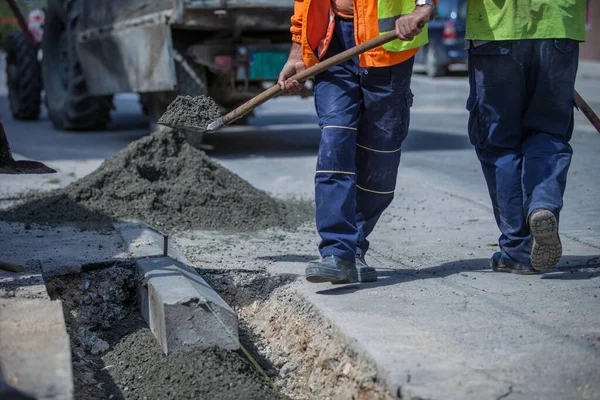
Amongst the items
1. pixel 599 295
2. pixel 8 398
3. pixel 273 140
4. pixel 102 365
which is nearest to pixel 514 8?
pixel 599 295

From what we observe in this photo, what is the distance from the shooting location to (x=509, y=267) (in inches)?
174

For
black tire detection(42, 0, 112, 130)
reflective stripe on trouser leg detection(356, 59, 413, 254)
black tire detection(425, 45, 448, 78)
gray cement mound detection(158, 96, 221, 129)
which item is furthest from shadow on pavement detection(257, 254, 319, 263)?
A: black tire detection(425, 45, 448, 78)

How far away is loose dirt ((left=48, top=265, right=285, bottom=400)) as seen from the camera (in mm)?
3510

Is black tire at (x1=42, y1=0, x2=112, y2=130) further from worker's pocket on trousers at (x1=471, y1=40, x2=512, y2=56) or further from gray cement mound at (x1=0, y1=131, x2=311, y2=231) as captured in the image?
worker's pocket on trousers at (x1=471, y1=40, x2=512, y2=56)

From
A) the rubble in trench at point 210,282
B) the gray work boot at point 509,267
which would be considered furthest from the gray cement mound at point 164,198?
the gray work boot at point 509,267

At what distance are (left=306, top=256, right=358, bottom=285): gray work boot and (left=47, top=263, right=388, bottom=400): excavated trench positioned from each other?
131 millimetres

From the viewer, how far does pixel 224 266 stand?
4.82m

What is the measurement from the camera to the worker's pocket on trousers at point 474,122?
442cm

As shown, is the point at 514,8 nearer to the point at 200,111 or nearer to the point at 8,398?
the point at 200,111

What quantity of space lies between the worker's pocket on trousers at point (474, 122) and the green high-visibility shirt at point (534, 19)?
34 centimetres

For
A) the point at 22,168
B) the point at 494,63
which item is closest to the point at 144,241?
the point at 22,168

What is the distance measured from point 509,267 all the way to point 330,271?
978mm

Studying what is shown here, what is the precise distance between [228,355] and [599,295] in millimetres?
1649

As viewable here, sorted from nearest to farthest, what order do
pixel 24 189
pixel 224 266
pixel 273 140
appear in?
pixel 224 266, pixel 24 189, pixel 273 140
